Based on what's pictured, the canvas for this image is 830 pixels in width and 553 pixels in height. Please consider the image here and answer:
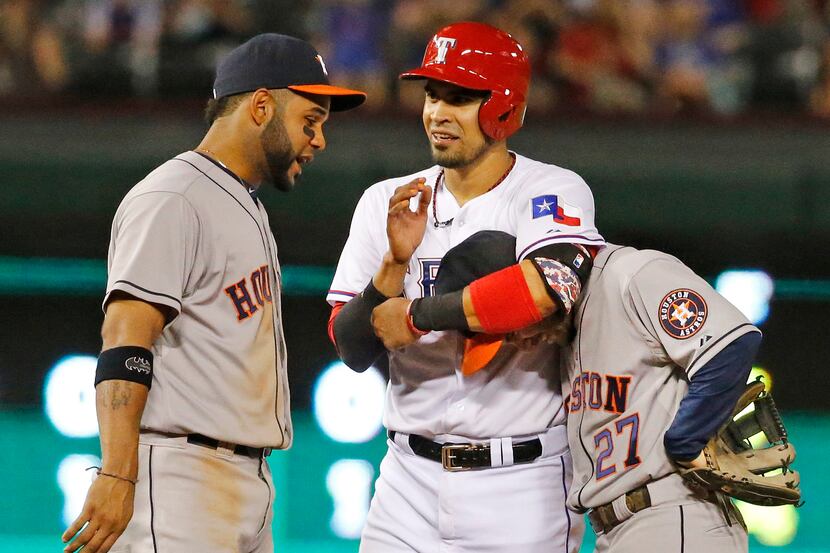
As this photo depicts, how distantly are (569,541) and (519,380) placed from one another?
20.3 inches

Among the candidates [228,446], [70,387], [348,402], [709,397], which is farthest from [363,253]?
[70,387]

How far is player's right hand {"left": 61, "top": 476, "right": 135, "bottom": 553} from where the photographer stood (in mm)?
2820

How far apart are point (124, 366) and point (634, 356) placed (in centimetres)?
140

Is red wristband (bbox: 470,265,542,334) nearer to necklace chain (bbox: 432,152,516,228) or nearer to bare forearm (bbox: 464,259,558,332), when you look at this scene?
bare forearm (bbox: 464,259,558,332)

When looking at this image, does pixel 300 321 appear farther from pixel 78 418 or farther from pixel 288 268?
pixel 78 418

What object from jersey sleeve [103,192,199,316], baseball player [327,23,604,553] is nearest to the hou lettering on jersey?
jersey sleeve [103,192,199,316]

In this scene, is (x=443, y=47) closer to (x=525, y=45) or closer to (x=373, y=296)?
(x=373, y=296)

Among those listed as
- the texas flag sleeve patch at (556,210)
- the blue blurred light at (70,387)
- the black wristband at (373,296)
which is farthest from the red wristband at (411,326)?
the blue blurred light at (70,387)

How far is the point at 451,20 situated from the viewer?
10039 millimetres

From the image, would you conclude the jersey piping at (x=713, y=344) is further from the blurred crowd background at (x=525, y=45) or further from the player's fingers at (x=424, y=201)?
the blurred crowd background at (x=525, y=45)

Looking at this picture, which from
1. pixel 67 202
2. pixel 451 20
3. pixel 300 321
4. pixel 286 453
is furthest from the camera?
pixel 451 20

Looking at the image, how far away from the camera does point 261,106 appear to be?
3.45 meters

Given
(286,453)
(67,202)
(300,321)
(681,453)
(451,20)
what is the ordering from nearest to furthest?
1. (681,453)
2. (286,453)
3. (300,321)
4. (67,202)
5. (451,20)

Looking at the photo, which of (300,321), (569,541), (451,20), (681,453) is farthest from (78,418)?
(681,453)
